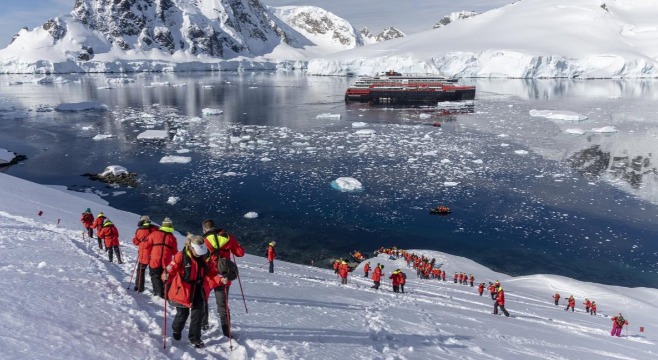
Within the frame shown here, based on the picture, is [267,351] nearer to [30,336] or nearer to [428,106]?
[30,336]

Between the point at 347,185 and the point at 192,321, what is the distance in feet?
97.2

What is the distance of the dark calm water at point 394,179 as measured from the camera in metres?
27.4

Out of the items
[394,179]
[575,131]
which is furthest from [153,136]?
[575,131]

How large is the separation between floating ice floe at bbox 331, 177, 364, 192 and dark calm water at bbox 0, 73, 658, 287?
0.63 m

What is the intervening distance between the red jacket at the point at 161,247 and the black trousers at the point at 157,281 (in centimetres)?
21

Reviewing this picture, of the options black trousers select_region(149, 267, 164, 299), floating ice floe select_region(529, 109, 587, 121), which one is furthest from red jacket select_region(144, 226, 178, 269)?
floating ice floe select_region(529, 109, 587, 121)

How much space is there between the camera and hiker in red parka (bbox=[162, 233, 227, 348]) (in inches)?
265

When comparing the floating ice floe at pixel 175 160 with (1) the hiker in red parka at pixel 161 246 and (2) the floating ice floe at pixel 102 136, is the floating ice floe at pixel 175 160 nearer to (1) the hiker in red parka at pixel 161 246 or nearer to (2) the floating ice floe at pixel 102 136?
(2) the floating ice floe at pixel 102 136

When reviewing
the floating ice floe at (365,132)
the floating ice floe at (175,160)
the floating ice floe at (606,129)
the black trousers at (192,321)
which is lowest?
the floating ice floe at (175,160)

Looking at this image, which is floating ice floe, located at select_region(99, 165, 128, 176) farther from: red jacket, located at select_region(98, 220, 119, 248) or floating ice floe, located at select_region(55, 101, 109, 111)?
floating ice floe, located at select_region(55, 101, 109, 111)

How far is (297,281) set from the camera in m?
14.5

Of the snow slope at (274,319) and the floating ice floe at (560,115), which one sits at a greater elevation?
the floating ice floe at (560,115)

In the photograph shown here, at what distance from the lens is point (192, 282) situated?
683 cm

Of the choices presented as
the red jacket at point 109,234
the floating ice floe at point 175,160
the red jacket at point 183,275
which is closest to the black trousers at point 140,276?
the red jacket at point 183,275
